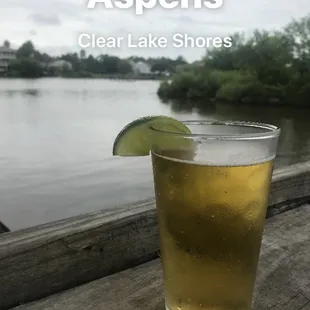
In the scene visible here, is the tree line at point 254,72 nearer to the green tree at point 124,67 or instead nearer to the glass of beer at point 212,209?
the green tree at point 124,67

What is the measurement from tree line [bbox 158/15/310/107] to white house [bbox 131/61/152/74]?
2.37 ft

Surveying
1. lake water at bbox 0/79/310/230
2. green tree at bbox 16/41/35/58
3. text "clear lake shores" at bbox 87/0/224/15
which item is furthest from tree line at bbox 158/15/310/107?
green tree at bbox 16/41/35/58

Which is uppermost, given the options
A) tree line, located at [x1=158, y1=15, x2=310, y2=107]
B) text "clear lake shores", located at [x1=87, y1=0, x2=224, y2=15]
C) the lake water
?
text "clear lake shores", located at [x1=87, y1=0, x2=224, y2=15]

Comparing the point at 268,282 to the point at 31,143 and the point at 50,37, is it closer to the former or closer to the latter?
the point at 50,37

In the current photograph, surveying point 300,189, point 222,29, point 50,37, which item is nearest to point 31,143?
point 50,37

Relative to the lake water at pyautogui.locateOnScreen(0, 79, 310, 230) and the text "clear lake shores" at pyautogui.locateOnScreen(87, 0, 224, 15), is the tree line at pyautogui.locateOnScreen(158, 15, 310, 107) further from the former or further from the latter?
the text "clear lake shores" at pyautogui.locateOnScreen(87, 0, 224, 15)

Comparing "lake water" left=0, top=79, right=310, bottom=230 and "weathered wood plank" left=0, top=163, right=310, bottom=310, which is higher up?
"weathered wood plank" left=0, top=163, right=310, bottom=310

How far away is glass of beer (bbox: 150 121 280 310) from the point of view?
281 mm

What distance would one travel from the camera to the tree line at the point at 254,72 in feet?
15.4

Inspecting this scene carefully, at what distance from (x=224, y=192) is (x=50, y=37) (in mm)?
4890

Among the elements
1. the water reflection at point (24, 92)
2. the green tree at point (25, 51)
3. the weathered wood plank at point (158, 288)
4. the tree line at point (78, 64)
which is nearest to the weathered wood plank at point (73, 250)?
the weathered wood plank at point (158, 288)

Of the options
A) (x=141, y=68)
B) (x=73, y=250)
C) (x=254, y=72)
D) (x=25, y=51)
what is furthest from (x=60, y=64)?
(x=73, y=250)

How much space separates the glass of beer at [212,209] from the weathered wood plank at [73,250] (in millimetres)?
93

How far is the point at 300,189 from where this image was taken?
56 cm
